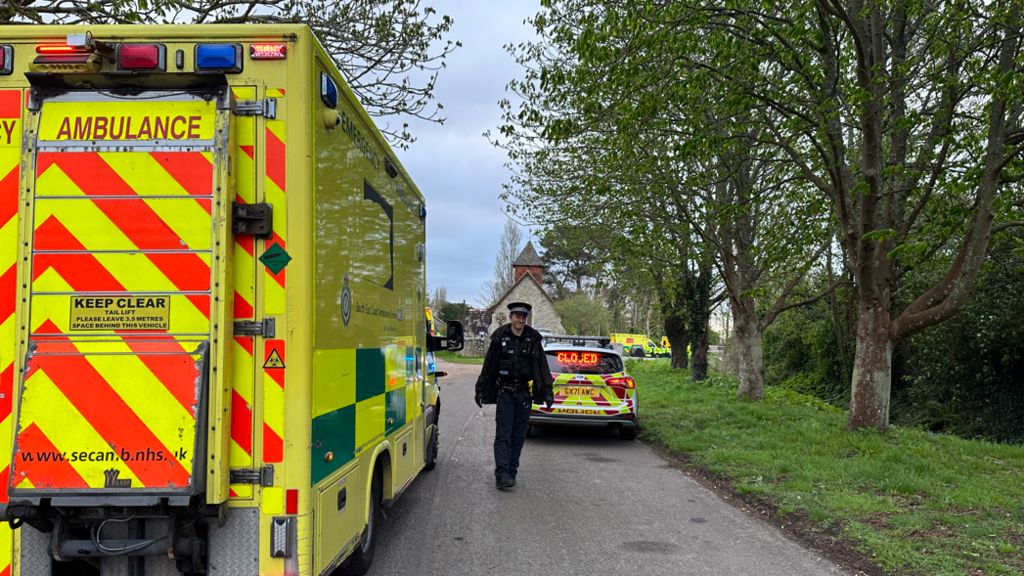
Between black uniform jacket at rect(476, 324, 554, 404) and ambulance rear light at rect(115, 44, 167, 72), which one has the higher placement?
ambulance rear light at rect(115, 44, 167, 72)

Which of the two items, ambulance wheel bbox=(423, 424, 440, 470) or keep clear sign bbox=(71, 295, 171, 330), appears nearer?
keep clear sign bbox=(71, 295, 171, 330)

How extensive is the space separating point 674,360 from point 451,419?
62.5 feet

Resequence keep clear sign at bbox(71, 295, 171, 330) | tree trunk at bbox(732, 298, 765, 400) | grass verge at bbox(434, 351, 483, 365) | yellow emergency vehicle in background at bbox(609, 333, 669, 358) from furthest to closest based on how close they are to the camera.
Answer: yellow emergency vehicle in background at bbox(609, 333, 669, 358) → grass verge at bbox(434, 351, 483, 365) → tree trunk at bbox(732, 298, 765, 400) → keep clear sign at bbox(71, 295, 171, 330)

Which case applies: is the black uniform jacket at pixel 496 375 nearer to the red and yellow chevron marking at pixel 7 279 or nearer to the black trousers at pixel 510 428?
the black trousers at pixel 510 428

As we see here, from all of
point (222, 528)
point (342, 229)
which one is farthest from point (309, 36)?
point (222, 528)

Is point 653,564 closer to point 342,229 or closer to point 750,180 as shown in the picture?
point 342,229

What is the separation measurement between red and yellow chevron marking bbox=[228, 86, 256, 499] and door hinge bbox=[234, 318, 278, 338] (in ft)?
0.07

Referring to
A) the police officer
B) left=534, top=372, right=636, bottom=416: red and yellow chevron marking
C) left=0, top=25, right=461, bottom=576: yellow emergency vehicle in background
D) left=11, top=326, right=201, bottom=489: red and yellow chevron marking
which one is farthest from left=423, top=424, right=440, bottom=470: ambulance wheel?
left=11, top=326, right=201, bottom=489: red and yellow chevron marking

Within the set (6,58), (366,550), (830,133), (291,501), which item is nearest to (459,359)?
(830,133)

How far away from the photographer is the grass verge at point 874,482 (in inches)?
208

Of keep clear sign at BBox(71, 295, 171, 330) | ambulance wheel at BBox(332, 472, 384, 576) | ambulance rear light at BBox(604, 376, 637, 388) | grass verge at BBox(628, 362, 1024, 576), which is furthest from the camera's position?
ambulance rear light at BBox(604, 376, 637, 388)

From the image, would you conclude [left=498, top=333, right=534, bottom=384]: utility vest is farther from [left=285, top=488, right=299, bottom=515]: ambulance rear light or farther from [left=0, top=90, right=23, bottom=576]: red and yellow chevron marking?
[left=0, top=90, right=23, bottom=576]: red and yellow chevron marking

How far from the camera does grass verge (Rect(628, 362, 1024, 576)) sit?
208 inches

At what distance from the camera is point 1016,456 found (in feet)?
32.0
